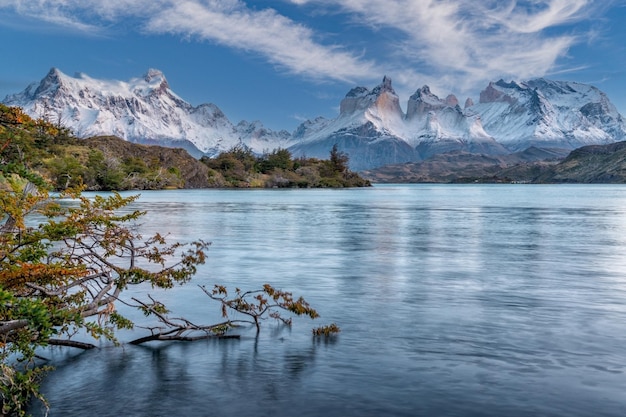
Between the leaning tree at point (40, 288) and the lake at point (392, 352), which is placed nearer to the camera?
the leaning tree at point (40, 288)

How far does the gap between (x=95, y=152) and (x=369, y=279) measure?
165294mm

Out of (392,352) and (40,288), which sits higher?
(40,288)

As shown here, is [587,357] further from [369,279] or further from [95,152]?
[95,152]

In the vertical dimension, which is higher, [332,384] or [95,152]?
[95,152]

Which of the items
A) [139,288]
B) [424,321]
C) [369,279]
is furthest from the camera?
[369,279]

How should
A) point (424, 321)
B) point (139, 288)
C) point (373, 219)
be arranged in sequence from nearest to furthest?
point (424, 321)
point (139, 288)
point (373, 219)

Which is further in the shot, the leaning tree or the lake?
the lake

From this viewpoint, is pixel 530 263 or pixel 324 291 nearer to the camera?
pixel 324 291

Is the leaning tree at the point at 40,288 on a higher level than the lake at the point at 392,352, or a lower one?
higher

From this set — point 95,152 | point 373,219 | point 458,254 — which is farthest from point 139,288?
point 95,152

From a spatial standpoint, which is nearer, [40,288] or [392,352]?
[40,288]

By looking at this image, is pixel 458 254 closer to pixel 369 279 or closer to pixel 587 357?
pixel 369 279

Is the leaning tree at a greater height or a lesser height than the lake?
greater

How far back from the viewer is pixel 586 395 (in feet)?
45.6
